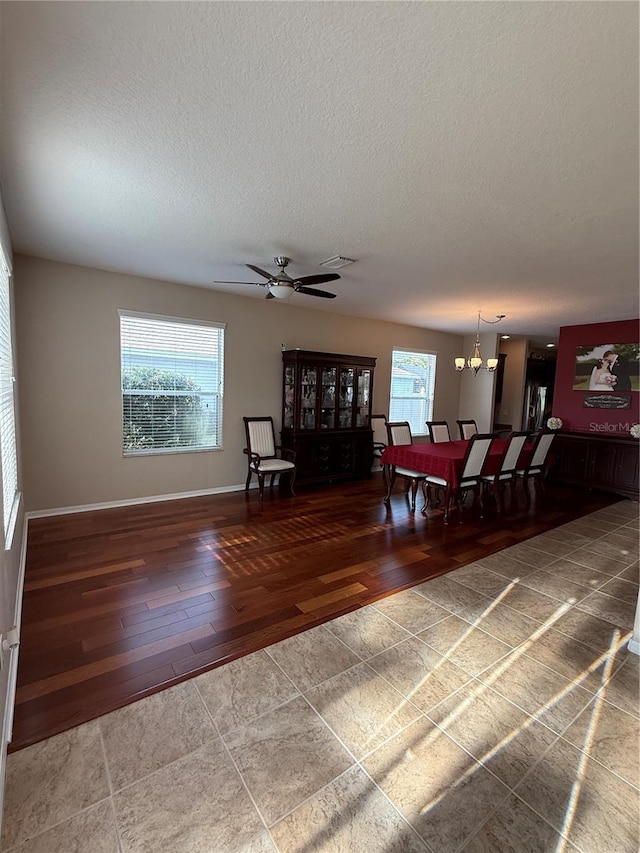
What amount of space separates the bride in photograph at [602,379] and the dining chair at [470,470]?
3.02 m

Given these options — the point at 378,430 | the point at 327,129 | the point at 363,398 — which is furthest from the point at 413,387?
the point at 327,129

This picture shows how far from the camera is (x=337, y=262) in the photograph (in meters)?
3.72

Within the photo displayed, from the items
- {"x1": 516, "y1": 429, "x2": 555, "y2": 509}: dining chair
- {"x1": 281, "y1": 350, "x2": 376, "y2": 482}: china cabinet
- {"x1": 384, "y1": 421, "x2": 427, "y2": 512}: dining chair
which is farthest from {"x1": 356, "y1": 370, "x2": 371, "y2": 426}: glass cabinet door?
{"x1": 516, "y1": 429, "x2": 555, "y2": 509}: dining chair

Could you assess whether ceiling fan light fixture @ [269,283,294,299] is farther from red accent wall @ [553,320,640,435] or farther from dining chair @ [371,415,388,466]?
red accent wall @ [553,320,640,435]

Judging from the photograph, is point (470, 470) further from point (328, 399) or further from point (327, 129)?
point (327, 129)

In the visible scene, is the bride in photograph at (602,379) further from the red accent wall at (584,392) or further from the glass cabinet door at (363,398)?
the glass cabinet door at (363,398)

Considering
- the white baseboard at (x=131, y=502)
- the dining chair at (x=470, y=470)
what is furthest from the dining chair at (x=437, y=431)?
the white baseboard at (x=131, y=502)

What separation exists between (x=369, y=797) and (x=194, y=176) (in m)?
3.11

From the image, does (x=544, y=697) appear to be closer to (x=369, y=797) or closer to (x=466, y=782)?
(x=466, y=782)

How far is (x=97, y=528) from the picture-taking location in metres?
3.89

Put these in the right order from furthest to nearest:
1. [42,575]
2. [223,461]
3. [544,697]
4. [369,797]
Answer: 1. [223,461]
2. [42,575]
3. [544,697]
4. [369,797]

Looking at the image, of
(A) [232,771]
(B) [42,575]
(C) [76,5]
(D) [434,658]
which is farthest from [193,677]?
(C) [76,5]

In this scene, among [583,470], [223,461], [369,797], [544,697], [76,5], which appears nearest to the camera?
[76,5]

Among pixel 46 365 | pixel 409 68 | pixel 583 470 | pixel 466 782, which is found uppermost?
pixel 409 68
